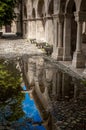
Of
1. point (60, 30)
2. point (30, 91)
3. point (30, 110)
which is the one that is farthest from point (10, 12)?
point (30, 110)

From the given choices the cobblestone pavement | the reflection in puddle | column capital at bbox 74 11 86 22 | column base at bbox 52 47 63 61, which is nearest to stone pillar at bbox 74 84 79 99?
the reflection in puddle

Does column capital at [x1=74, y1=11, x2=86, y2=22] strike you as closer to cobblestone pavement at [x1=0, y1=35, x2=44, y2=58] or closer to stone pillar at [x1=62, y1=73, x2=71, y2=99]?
stone pillar at [x1=62, y1=73, x2=71, y2=99]

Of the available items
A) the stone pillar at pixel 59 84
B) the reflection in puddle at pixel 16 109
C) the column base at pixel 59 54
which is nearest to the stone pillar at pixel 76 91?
the stone pillar at pixel 59 84

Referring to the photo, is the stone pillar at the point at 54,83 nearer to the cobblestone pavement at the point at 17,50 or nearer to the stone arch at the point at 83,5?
the stone arch at the point at 83,5

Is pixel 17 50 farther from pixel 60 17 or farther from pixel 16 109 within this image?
pixel 16 109

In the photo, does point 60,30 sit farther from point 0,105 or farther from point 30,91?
point 0,105

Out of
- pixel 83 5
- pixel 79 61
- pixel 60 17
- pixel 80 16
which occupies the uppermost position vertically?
pixel 83 5

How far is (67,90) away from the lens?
970cm

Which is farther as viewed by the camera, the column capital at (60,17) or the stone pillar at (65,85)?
the column capital at (60,17)

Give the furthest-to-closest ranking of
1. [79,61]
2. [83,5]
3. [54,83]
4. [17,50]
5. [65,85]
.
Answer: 1. [17,50]
2. [79,61]
3. [83,5]
4. [54,83]
5. [65,85]

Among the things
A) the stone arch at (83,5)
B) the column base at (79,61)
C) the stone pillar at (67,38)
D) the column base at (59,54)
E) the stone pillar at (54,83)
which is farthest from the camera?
the column base at (59,54)

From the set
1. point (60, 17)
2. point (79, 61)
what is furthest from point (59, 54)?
point (79, 61)

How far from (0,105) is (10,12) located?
2693 cm

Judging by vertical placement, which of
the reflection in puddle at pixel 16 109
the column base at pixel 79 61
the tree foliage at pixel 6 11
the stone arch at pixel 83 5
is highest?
the tree foliage at pixel 6 11
